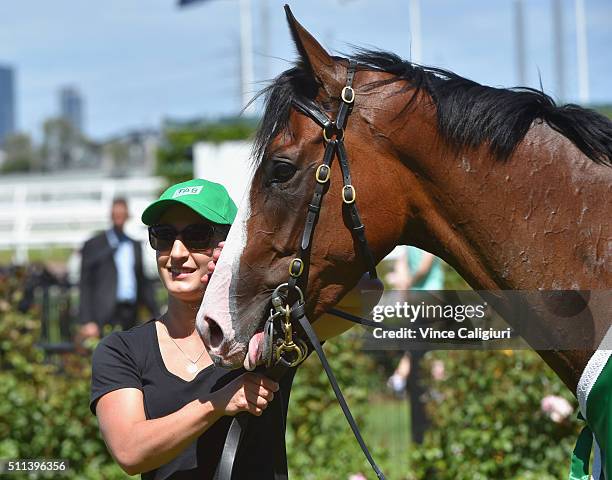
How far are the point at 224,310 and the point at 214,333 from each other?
8 cm

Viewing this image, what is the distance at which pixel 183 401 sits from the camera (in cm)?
283

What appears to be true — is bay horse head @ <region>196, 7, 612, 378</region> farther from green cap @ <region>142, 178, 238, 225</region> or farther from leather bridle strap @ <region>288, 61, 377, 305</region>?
green cap @ <region>142, 178, 238, 225</region>

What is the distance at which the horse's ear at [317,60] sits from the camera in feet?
8.64

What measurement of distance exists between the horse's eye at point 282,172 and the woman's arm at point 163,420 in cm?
58

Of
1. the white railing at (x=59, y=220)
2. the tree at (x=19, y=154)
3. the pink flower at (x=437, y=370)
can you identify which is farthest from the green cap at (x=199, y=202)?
the tree at (x=19, y=154)

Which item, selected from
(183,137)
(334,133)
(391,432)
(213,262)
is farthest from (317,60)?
(183,137)

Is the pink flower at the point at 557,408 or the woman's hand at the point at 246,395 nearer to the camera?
the woman's hand at the point at 246,395

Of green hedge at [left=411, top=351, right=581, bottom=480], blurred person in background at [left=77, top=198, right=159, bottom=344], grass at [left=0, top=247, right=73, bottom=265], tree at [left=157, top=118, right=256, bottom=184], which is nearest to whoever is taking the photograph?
green hedge at [left=411, top=351, right=581, bottom=480]

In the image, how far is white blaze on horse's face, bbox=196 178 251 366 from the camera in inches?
101

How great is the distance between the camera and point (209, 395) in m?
2.65

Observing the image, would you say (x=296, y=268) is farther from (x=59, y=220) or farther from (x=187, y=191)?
(x=59, y=220)

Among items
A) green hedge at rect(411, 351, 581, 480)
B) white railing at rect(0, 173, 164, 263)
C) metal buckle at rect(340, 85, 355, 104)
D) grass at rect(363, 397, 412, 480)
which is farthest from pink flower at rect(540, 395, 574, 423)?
Result: white railing at rect(0, 173, 164, 263)

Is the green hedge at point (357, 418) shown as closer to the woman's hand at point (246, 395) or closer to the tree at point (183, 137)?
the woman's hand at point (246, 395)

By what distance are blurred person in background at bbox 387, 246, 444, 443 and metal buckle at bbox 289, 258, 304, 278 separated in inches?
134
